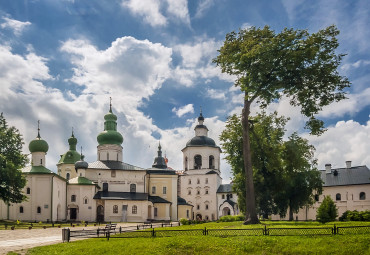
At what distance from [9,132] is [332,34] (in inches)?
1264

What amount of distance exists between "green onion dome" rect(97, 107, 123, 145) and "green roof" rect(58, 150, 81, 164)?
815cm

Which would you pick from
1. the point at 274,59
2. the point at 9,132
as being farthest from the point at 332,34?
the point at 9,132

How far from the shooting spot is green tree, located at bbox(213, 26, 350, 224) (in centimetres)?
2264

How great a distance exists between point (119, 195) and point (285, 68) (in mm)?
35835

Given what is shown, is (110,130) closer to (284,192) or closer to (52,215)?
(52,215)

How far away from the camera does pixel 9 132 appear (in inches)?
1535

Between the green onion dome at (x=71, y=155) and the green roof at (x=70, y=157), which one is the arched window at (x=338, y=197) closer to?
the green roof at (x=70, y=157)

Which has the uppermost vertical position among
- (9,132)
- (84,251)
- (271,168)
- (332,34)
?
(332,34)

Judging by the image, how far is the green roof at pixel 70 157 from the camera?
6371 centimetres

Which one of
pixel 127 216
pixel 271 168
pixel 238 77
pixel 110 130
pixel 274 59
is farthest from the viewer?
pixel 110 130

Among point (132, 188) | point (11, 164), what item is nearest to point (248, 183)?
point (11, 164)

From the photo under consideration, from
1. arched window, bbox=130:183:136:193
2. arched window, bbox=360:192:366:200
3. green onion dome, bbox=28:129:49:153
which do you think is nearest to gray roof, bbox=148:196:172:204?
arched window, bbox=130:183:136:193

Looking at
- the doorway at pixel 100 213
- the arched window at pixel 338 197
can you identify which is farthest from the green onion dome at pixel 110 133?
the arched window at pixel 338 197

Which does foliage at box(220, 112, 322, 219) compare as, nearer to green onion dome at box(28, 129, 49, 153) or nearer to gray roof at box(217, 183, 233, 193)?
green onion dome at box(28, 129, 49, 153)
